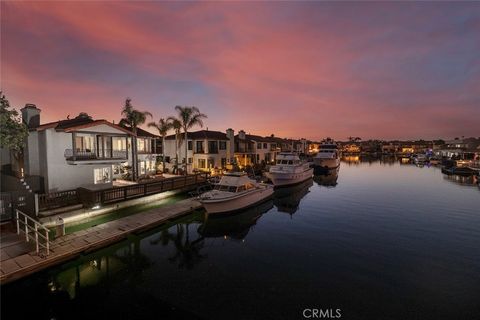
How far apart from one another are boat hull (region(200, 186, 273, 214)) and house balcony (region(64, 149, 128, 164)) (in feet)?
36.5

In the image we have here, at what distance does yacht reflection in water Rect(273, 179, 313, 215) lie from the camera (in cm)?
2929

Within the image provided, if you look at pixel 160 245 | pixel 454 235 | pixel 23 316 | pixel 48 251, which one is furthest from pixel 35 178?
pixel 454 235

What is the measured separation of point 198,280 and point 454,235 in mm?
22126

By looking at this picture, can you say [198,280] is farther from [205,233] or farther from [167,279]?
[205,233]

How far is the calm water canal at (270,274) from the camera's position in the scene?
10.3m

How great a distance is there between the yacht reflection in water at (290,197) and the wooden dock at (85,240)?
40.1ft

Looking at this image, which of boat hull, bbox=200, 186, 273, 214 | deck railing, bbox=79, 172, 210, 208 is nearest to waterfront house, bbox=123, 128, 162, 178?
deck railing, bbox=79, 172, 210, 208

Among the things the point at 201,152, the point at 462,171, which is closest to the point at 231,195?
the point at 201,152

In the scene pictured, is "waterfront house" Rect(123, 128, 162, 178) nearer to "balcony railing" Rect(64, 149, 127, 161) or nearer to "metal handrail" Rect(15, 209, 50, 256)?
"balcony railing" Rect(64, 149, 127, 161)

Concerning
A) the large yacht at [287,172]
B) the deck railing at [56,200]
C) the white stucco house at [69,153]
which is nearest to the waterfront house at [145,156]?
the white stucco house at [69,153]

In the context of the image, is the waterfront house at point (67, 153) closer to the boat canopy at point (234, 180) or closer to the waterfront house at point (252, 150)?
the boat canopy at point (234, 180)

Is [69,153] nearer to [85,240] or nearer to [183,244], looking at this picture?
[85,240]

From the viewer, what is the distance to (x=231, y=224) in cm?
2280

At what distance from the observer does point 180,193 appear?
31.0 m
